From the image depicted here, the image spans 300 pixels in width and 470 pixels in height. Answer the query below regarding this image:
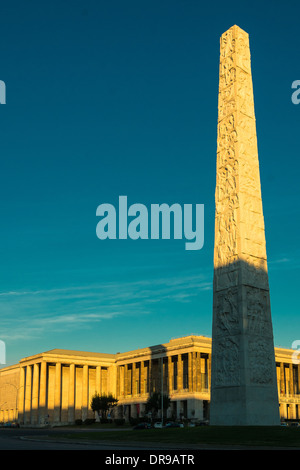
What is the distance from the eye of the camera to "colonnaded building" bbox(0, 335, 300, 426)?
319 ft

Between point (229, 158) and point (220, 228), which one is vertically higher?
point (229, 158)

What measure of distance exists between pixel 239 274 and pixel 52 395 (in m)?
87.4

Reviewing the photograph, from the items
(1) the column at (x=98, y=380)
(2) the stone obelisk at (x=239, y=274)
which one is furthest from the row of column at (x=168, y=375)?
(2) the stone obelisk at (x=239, y=274)

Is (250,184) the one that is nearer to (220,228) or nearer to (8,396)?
(220,228)

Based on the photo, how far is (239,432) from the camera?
3275 cm

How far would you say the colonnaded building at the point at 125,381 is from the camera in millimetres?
97188

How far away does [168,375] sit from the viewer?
105500 millimetres

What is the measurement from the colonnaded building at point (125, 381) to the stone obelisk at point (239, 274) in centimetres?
5755

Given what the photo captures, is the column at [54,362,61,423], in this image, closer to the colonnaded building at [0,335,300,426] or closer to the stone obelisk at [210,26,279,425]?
the colonnaded building at [0,335,300,426]

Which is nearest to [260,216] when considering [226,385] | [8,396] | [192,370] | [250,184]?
[250,184]

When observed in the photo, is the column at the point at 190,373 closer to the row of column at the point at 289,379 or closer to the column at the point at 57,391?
the row of column at the point at 289,379

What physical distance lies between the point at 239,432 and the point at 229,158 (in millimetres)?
18808

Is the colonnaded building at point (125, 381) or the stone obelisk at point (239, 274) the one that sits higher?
the stone obelisk at point (239, 274)

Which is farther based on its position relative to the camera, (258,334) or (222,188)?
(222,188)
